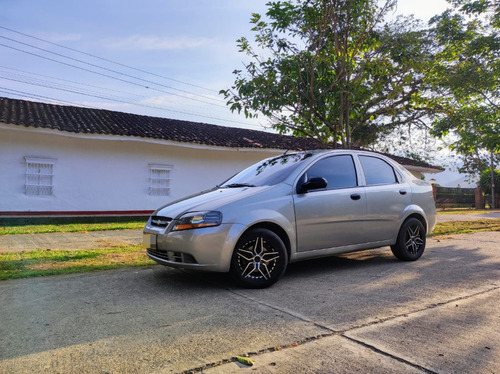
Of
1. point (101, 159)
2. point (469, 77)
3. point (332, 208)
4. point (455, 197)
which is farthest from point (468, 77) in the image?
point (455, 197)

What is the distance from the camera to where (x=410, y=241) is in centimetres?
574

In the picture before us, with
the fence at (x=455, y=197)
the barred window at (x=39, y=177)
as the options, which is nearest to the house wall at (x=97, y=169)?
the barred window at (x=39, y=177)

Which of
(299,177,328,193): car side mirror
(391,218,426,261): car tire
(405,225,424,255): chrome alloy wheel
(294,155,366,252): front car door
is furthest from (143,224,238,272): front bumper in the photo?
(405,225,424,255): chrome alloy wheel

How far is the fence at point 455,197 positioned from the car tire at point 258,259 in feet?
95.7

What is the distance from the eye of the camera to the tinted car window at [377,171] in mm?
5480

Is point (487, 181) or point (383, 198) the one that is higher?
point (487, 181)

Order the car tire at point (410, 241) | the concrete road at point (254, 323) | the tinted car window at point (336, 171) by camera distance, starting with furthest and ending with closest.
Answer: the car tire at point (410, 241)
the tinted car window at point (336, 171)
the concrete road at point (254, 323)

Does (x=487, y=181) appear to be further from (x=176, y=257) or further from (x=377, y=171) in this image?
(x=176, y=257)

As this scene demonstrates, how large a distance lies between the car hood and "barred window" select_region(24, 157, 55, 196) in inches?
393

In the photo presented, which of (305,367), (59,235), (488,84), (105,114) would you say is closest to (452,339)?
(305,367)

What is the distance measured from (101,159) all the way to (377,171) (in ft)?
35.8

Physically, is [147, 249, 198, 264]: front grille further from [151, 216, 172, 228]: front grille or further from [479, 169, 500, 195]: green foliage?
[479, 169, 500, 195]: green foliage

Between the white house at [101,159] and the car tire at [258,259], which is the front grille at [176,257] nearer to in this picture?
the car tire at [258,259]

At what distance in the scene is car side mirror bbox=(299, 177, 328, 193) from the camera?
4.59 m
